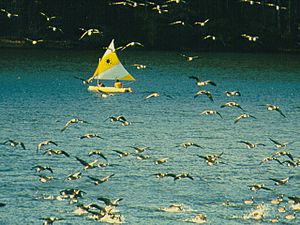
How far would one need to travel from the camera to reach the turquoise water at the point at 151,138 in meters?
65.2

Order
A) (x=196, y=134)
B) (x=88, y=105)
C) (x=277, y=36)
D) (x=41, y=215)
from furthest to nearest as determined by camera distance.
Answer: (x=277, y=36) < (x=88, y=105) < (x=196, y=134) < (x=41, y=215)

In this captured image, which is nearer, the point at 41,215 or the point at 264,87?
the point at 41,215

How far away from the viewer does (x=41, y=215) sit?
62.1 metres

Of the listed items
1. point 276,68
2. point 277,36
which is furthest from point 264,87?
point 277,36

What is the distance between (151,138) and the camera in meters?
90.1

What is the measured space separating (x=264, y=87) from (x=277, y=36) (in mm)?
58962

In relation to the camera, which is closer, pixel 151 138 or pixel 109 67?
pixel 151 138

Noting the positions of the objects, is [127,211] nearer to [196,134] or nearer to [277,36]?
[196,134]

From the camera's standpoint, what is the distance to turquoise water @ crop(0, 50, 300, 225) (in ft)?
214

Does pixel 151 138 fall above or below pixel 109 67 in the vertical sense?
above

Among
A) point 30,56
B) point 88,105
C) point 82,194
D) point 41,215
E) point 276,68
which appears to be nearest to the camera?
point 41,215

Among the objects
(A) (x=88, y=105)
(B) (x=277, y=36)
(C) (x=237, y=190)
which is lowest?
(B) (x=277, y=36)

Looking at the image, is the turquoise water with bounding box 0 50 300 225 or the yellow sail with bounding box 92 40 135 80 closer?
the turquoise water with bounding box 0 50 300 225

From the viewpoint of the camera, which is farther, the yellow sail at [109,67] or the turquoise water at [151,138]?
the yellow sail at [109,67]
